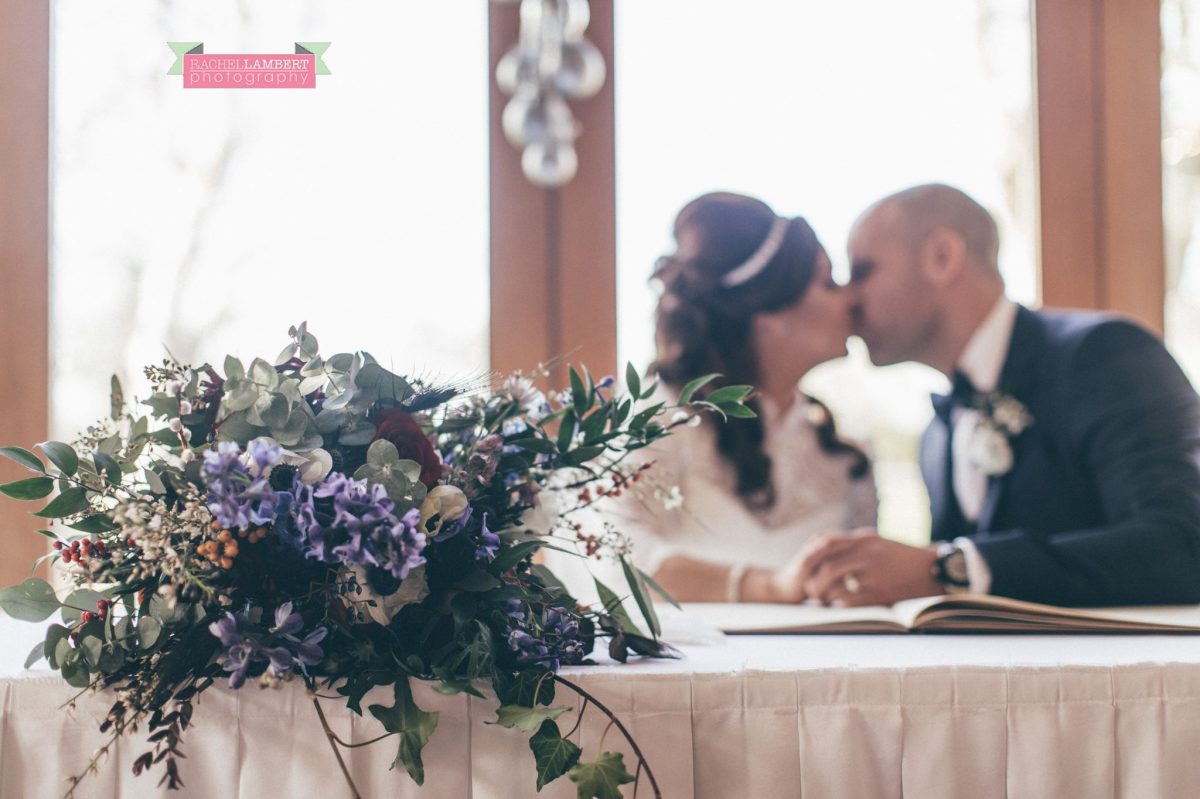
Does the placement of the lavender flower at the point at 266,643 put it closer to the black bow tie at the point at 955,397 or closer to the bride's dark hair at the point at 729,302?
the bride's dark hair at the point at 729,302

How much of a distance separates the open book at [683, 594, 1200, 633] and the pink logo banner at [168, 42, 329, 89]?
921mm

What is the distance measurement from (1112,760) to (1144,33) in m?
1.11

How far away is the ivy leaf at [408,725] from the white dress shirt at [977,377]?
2.73ft

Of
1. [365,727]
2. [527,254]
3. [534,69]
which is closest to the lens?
[365,727]

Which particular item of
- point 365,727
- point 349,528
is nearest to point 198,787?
point 365,727

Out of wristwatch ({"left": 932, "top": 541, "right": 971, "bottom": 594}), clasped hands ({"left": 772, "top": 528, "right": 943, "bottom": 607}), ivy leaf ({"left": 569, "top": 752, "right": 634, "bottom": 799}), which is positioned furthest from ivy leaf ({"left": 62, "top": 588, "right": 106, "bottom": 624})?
wristwatch ({"left": 932, "top": 541, "right": 971, "bottom": 594})

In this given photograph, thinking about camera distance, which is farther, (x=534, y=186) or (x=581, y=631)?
(x=534, y=186)

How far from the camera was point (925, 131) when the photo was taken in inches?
54.3

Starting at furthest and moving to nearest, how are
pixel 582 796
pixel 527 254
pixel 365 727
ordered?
pixel 527 254 → pixel 365 727 → pixel 582 796

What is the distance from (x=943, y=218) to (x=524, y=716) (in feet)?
3.04

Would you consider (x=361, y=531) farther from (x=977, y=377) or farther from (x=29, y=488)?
(x=977, y=377)

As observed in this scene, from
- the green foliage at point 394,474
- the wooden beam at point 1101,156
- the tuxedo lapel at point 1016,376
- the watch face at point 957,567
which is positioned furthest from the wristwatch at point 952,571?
the green foliage at point 394,474

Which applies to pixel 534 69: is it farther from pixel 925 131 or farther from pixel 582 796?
pixel 582 796

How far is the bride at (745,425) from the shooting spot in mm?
1204
